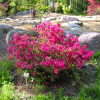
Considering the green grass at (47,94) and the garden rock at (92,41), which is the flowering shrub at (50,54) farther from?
the garden rock at (92,41)

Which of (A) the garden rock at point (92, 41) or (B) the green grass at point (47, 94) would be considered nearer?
(B) the green grass at point (47, 94)

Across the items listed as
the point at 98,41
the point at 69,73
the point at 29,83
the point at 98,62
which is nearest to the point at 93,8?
the point at 98,41

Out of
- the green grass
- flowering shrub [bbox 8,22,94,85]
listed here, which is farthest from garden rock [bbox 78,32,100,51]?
flowering shrub [bbox 8,22,94,85]

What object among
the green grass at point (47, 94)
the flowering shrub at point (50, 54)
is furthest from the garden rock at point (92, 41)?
the flowering shrub at point (50, 54)

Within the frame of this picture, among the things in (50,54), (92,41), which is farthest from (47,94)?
(92,41)

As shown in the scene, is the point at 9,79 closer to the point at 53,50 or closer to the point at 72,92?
the point at 53,50

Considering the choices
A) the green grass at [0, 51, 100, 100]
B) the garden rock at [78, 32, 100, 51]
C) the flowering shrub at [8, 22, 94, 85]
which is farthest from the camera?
the garden rock at [78, 32, 100, 51]

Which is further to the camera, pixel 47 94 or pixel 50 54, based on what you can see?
pixel 50 54

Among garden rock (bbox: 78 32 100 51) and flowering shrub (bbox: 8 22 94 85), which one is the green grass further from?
garden rock (bbox: 78 32 100 51)

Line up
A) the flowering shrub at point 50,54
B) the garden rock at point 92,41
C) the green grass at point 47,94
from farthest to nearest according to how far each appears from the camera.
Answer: the garden rock at point 92,41
the flowering shrub at point 50,54
the green grass at point 47,94

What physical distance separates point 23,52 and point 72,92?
4.18 ft

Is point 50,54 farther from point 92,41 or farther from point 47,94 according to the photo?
point 92,41

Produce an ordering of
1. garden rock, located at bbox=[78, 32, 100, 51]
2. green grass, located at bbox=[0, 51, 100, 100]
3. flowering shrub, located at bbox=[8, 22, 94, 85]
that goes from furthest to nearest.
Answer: garden rock, located at bbox=[78, 32, 100, 51]
flowering shrub, located at bbox=[8, 22, 94, 85]
green grass, located at bbox=[0, 51, 100, 100]

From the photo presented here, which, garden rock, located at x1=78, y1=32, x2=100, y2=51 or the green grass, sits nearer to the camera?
the green grass
